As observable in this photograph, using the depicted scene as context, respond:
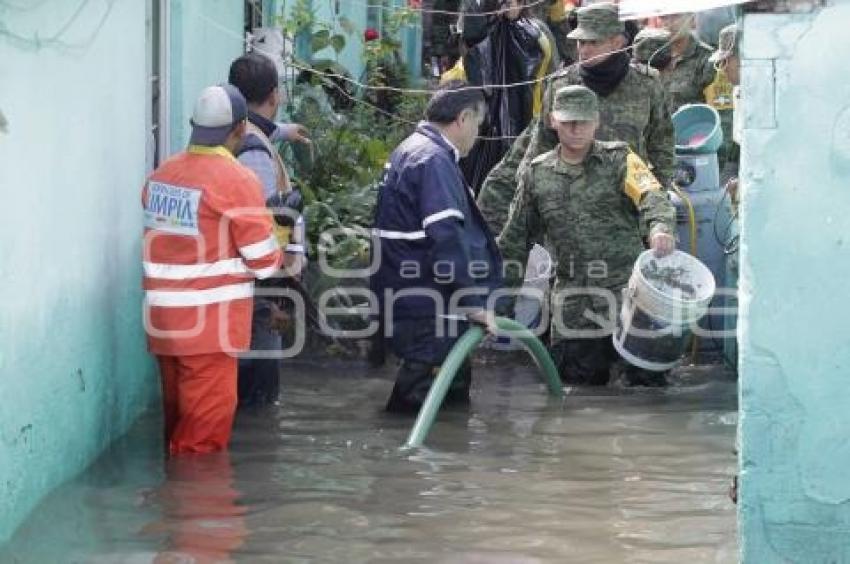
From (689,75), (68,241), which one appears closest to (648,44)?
(689,75)

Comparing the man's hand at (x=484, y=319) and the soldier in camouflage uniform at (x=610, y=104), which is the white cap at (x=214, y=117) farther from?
the soldier in camouflage uniform at (x=610, y=104)

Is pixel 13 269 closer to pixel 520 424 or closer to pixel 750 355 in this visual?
pixel 750 355

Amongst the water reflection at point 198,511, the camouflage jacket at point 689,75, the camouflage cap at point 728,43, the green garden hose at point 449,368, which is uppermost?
the camouflage jacket at point 689,75

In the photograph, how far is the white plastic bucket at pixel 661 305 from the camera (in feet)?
31.2

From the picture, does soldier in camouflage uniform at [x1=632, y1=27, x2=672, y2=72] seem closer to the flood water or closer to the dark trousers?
the flood water

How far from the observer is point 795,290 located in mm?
5797

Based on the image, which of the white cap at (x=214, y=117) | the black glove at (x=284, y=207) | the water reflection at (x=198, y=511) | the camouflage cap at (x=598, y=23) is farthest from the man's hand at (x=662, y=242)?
the water reflection at (x=198, y=511)

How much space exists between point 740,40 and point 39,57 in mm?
2752

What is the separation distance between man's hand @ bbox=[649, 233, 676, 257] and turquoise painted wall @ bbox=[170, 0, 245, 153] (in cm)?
268

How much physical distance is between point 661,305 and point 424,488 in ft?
7.38

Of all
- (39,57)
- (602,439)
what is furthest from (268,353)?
(39,57)

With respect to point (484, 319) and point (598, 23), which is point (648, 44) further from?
point (484, 319)

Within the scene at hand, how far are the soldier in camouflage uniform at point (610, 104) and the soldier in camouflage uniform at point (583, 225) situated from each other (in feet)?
1.28

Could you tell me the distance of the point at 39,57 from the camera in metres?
6.82
